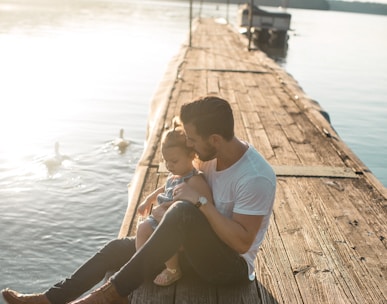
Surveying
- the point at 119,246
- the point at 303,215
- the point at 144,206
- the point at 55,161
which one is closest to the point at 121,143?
the point at 55,161

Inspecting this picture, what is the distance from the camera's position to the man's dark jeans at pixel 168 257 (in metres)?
3.25

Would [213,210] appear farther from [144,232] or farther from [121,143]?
[121,143]

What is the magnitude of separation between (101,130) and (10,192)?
4999 mm

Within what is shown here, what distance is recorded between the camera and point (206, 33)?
27469mm

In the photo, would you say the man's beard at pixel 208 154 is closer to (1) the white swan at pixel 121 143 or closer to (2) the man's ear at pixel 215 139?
(2) the man's ear at pixel 215 139

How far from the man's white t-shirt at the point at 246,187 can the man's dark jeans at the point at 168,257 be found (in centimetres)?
19

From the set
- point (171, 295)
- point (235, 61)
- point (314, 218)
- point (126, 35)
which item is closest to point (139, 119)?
point (235, 61)

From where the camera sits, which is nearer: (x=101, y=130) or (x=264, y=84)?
(x=264, y=84)

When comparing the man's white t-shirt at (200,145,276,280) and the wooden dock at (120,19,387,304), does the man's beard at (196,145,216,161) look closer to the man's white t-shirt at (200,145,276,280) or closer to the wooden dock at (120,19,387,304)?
the man's white t-shirt at (200,145,276,280)

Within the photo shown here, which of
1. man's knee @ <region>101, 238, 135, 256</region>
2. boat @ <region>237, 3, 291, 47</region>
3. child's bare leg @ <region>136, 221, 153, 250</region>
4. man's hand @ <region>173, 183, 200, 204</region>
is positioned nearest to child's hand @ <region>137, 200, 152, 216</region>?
A: man's knee @ <region>101, 238, 135, 256</region>

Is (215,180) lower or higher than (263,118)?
higher

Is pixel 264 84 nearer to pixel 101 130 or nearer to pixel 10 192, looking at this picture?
pixel 101 130

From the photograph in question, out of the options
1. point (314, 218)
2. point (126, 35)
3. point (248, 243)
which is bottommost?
point (126, 35)

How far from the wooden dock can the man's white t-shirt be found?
22.1 inches
